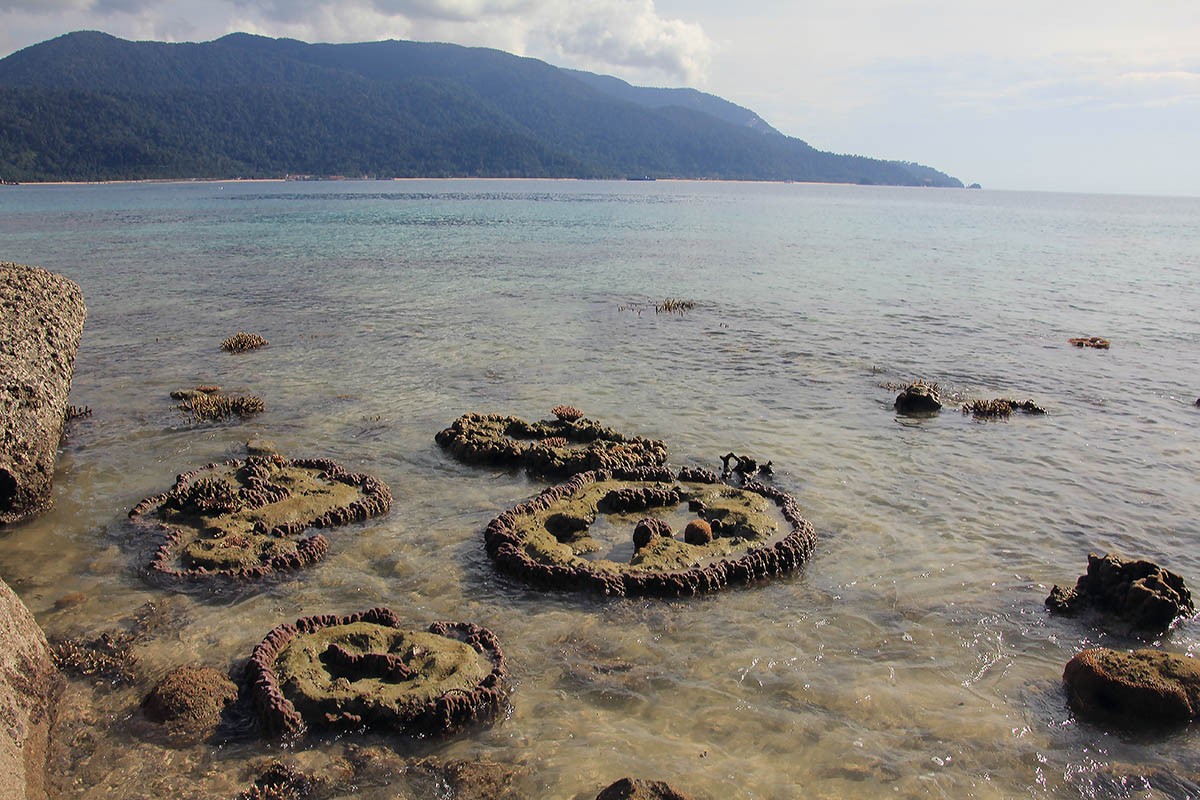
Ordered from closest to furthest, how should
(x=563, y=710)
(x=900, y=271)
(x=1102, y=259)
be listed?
1. (x=563, y=710)
2. (x=900, y=271)
3. (x=1102, y=259)

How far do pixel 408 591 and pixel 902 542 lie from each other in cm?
746

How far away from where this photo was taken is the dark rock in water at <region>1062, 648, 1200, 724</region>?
8.17 m

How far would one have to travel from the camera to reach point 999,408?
19.0 metres

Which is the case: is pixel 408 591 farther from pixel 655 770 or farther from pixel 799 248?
pixel 799 248

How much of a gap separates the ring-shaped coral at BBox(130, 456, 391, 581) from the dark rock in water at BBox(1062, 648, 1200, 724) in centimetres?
973

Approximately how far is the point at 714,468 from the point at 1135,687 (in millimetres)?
7831

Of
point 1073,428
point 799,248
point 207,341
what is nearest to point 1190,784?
point 1073,428

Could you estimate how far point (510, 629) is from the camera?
9.62 meters

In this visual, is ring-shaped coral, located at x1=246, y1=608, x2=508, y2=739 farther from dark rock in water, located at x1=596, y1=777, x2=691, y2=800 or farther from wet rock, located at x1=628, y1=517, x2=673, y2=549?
wet rock, located at x1=628, y1=517, x2=673, y2=549

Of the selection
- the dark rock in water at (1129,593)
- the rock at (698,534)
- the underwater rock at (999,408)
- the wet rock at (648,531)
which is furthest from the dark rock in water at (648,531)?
the underwater rock at (999,408)

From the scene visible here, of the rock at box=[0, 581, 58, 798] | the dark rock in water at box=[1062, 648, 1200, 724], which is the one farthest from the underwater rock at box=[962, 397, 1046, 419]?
the rock at box=[0, 581, 58, 798]

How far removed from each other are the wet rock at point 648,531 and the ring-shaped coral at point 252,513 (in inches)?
169

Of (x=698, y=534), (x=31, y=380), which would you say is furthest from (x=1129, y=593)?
(x=31, y=380)

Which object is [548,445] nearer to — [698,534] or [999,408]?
[698,534]
